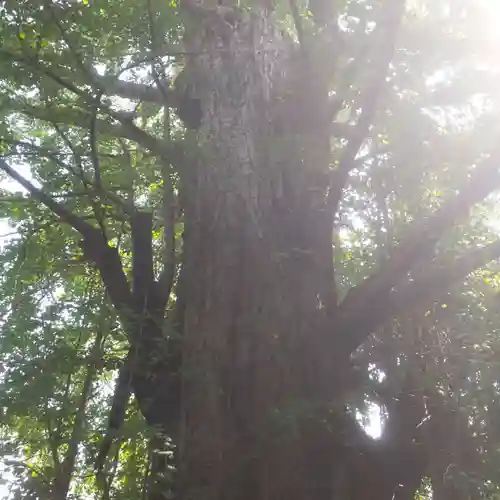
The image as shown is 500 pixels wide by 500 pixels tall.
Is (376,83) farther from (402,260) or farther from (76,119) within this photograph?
(76,119)

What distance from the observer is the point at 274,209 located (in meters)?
4.14

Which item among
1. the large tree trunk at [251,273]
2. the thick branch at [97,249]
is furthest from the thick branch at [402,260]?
the thick branch at [97,249]

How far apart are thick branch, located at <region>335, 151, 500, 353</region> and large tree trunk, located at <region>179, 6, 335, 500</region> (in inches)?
8.1

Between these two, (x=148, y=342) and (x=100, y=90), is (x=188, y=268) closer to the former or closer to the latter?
(x=148, y=342)

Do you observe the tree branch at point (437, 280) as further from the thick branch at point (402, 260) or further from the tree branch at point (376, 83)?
the tree branch at point (376, 83)

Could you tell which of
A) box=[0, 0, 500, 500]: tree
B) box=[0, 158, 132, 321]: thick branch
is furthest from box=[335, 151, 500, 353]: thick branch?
box=[0, 158, 132, 321]: thick branch

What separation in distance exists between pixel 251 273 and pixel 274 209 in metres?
0.61

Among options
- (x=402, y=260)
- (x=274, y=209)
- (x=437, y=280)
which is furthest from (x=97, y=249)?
(x=437, y=280)

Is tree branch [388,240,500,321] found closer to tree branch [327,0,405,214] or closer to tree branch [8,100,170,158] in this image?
tree branch [327,0,405,214]

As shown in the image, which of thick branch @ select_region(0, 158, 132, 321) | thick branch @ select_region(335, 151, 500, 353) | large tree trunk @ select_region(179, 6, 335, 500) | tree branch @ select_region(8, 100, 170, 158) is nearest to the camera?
large tree trunk @ select_region(179, 6, 335, 500)

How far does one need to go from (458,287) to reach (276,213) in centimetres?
129

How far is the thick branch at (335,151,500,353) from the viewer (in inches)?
131

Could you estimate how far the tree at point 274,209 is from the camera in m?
3.35

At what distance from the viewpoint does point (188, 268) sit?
394 cm
